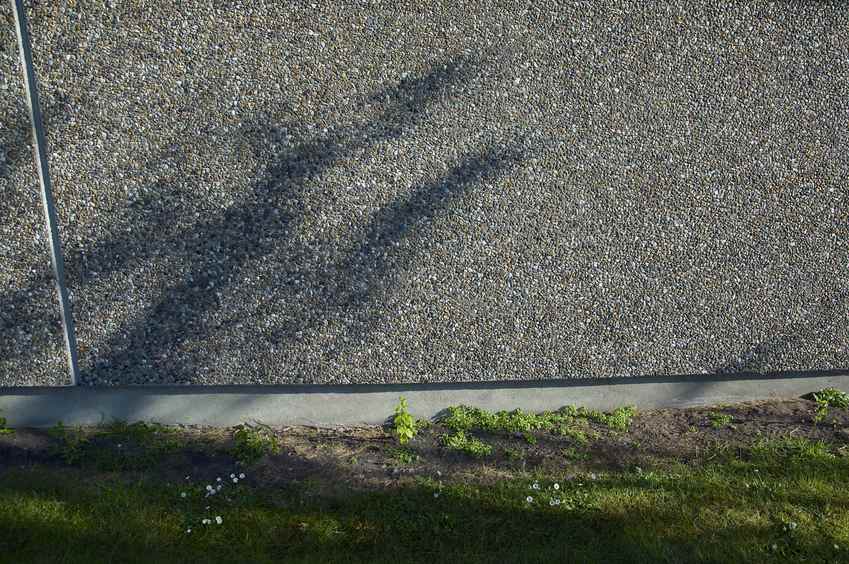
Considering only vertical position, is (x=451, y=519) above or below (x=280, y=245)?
below

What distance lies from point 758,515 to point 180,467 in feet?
8.49

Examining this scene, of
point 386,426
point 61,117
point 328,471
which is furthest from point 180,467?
point 61,117

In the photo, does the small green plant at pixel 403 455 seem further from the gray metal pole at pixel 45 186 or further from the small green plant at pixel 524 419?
the gray metal pole at pixel 45 186

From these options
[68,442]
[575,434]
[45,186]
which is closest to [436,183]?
[575,434]

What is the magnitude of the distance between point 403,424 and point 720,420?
5.41 feet

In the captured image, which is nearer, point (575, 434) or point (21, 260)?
point (21, 260)

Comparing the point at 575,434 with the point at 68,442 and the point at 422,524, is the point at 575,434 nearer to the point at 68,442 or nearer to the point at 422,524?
the point at 422,524

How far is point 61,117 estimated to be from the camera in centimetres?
305

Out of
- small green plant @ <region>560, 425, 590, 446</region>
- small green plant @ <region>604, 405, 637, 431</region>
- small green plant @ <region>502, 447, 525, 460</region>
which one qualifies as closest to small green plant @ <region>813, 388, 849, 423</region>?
small green plant @ <region>604, 405, 637, 431</region>

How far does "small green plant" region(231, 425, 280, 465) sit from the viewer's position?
126 inches

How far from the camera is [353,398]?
3482 millimetres

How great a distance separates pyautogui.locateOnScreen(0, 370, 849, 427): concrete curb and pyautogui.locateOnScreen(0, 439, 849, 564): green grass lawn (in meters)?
0.40

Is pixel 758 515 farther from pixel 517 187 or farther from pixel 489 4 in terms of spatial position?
pixel 489 4

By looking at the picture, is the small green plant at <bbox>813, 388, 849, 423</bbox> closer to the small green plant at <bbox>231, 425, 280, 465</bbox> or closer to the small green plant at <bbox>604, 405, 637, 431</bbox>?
the small green plant at <bbox>604, 405, 637, 431</bbox>
